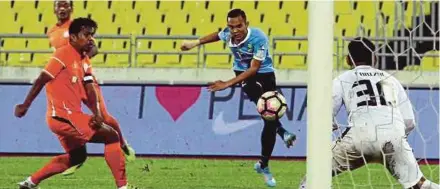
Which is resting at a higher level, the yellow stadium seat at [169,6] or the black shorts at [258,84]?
the yellow stadium seat at [169,6]

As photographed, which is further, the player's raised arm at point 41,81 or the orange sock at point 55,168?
the orange sock at point 55,168

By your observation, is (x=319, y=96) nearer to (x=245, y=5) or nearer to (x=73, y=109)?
(x=73, y=109)

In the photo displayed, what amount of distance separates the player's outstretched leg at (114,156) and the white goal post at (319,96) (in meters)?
3.16

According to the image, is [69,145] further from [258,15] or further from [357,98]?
[258,15]

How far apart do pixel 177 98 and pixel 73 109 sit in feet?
16.1

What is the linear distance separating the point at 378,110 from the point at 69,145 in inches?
97.6

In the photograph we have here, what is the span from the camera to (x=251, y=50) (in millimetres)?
9953

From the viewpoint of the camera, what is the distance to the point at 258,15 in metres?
17.0

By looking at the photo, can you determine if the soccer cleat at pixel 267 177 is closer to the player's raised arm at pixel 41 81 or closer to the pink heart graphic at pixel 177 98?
the player's raised arm at pixel 41 81

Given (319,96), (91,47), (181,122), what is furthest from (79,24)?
(181,122)

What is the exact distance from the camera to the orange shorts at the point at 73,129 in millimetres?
8023

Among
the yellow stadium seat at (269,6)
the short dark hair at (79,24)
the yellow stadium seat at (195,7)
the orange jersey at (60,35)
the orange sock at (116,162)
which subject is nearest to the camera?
the orange sock at (116,162)

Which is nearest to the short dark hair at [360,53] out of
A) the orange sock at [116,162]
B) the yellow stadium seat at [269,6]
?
the orange sock at [116,162]

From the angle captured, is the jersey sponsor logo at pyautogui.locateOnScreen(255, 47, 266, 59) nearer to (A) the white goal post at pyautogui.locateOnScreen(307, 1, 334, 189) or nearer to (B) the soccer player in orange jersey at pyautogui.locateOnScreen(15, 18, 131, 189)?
(B) the soccer player in orange jersey at pyautogui.locateOnScreen(15, 18, 131, 189)
